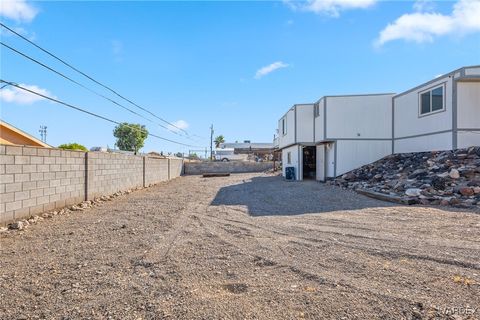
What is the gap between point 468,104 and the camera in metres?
11.9

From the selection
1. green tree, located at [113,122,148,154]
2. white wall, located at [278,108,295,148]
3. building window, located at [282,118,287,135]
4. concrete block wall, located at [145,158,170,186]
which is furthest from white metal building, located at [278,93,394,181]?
green tree, located at [113,122,148,154]

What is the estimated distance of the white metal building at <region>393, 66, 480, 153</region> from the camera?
11.9m

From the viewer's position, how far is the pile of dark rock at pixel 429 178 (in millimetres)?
9273

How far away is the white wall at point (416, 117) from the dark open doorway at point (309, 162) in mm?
6041

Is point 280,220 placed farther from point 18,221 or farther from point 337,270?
point 18,221

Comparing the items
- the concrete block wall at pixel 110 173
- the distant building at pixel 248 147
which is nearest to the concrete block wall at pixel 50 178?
the concrete block wall at pixel 110 173

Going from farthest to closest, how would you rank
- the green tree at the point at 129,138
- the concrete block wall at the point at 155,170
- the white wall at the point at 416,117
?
the green tree at the point at 129,138, the concrete block wall at the point at 155,170, the white wall at the point at 416,117

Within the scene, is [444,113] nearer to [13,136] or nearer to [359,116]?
[359,116]

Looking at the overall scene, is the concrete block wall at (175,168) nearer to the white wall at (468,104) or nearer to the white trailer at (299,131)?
the white trailer at (299,131)

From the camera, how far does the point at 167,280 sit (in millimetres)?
3633

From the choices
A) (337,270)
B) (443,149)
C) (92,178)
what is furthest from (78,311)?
(443,149)

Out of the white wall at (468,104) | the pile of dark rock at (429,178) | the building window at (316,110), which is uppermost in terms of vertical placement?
the building window at (316,110)

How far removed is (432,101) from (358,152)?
14.3ft

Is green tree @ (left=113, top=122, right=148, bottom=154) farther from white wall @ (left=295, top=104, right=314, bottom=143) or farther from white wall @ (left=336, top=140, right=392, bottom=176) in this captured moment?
white wall @ (left=336, top=140, right=392, bottom=176)
